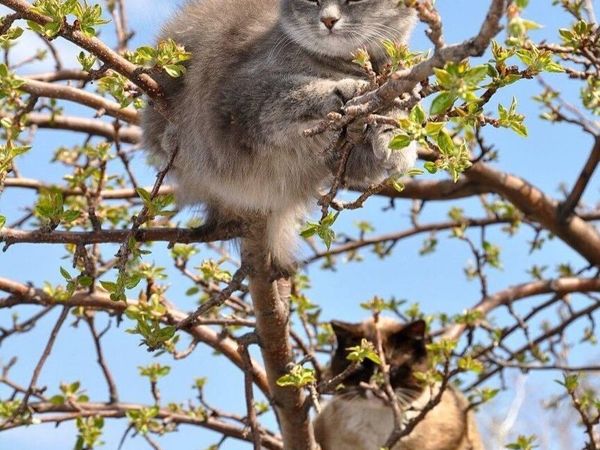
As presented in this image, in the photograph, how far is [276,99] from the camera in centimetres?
292

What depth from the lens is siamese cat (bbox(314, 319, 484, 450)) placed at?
15.0 feet

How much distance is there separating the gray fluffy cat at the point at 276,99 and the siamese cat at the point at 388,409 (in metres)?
1.51

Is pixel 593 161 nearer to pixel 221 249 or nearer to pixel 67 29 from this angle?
pixel 221 249

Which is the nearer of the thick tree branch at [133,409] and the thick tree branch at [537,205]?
the thick tree branch at [133,409]

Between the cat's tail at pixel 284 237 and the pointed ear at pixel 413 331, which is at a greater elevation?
the pointed ear at pixel 413 331

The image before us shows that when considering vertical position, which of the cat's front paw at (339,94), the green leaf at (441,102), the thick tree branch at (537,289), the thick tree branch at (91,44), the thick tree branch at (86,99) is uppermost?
the thick tree branch at (86,99)

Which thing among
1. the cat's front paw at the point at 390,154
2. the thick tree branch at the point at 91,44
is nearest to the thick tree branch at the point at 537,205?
the cat's front paw at the point at 390,154

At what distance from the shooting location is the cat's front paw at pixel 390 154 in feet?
9.08

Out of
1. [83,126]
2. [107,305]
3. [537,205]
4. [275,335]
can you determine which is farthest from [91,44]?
[537,205]

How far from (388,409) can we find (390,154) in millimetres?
2194

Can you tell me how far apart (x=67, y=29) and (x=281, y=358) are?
1.73 m

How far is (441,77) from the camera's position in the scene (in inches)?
71.6

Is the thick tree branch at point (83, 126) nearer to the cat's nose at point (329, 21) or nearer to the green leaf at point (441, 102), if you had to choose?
the cat's nose at point (329, 21)

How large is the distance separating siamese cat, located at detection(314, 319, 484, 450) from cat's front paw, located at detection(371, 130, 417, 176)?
1.83 metres
